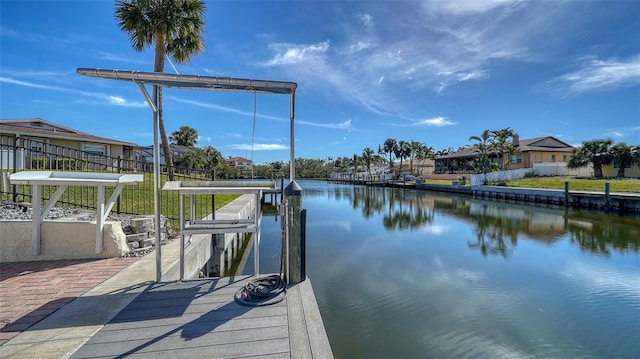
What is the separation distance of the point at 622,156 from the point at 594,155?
1.75 meters

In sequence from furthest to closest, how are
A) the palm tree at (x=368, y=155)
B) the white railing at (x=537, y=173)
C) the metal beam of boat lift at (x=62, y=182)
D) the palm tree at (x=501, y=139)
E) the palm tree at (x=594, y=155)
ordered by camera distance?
the palm tree at (x=368, y=155), the palm tree at (x=501, y=139), the white railing at (x=537, y=173), the palm tree at (x=594, y=155), the metal beam of boat lift at (x=62, y=182)

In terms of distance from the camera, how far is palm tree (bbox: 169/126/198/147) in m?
42.1

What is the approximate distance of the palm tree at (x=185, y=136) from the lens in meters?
42.1

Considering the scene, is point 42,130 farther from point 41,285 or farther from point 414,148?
point 414,148

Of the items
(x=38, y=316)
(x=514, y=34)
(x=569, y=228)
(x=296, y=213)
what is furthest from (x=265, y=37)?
(x=569, y=228)

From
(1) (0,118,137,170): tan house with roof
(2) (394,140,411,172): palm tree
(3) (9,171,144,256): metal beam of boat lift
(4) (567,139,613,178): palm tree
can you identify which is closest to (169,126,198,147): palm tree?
(1) (0,118,137,170): tan house with roof

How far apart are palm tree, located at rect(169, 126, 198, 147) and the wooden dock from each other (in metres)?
44.1

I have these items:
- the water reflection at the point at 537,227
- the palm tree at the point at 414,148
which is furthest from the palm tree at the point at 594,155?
the palm tree at the point at 414,148

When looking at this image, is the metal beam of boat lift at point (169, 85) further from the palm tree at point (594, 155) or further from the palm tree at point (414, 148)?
the palm tree at point (414, 148)

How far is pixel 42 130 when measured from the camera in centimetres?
1672

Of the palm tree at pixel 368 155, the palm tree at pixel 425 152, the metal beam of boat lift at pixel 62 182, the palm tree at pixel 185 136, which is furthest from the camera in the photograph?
the palm tree at pixel 368 155

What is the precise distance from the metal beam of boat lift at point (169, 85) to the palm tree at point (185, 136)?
142 feet

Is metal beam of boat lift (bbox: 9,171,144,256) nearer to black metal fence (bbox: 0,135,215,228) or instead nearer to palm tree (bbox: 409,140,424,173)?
black metal fence (bbox: 0,135,215,228)

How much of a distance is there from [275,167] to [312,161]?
2866 centimetres
